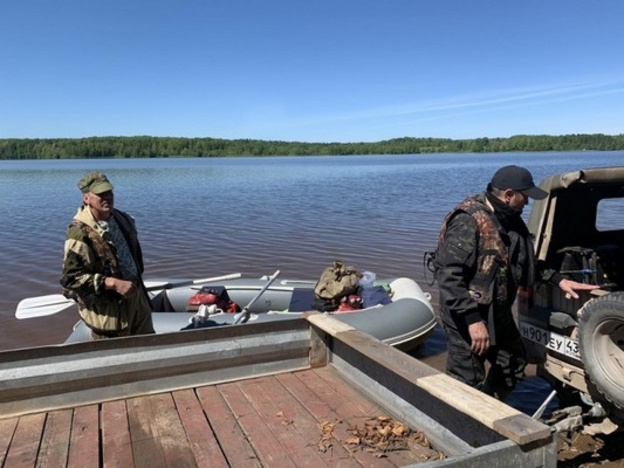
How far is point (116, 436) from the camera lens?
7.84 feet

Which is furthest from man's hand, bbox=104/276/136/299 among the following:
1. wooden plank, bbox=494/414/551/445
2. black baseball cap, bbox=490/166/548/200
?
wooden plank, bbox=494/414/551/445

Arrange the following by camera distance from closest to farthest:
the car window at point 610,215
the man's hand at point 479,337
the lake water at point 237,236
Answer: the man's hand at point 479,337, the lake water at point 237,236, the car window at point 610,215

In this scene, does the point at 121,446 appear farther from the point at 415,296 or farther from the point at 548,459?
the point at 415,296

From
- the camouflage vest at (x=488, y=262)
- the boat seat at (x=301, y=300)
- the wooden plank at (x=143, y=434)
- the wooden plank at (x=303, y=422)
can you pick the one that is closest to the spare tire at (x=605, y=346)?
the camouflage vest at (x=488, y=262)

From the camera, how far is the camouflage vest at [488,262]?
119 inches

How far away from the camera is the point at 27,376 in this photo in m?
2.56

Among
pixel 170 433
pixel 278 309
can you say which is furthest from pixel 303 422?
pixel 278 309

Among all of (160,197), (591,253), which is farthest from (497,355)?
(160,197)

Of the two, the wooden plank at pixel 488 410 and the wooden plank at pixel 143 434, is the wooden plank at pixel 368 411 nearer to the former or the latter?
the wooden plank at pixel 488 410

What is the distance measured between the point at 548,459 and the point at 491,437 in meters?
0.19

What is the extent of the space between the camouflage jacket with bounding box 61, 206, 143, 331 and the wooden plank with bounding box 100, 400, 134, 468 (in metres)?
0.96

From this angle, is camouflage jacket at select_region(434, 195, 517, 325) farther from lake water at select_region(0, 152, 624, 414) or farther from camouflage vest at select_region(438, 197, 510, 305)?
lake water at select_region(0, 152, 624, 414)

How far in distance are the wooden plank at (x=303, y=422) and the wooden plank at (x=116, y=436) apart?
2.23ft

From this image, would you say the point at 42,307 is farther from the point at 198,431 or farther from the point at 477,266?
the point at 477,266
